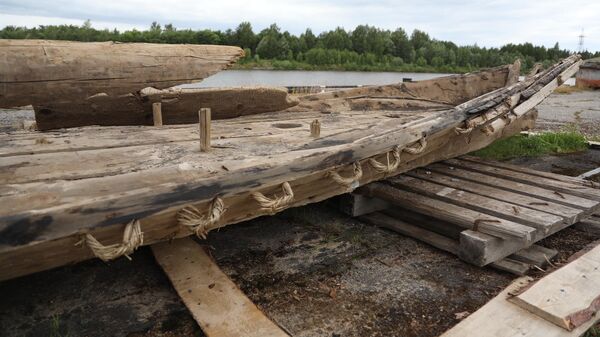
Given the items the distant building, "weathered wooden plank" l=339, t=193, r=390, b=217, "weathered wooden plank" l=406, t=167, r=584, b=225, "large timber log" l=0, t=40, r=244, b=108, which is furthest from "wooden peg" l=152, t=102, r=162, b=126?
the distant building

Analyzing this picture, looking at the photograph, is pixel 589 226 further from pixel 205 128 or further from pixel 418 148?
pixel 205 128

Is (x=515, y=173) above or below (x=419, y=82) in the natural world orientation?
below

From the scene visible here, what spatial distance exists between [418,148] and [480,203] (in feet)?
1.98

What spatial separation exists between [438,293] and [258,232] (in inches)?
52.7


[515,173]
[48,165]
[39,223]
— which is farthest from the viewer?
[515,173]

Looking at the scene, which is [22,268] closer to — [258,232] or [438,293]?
[258,232]

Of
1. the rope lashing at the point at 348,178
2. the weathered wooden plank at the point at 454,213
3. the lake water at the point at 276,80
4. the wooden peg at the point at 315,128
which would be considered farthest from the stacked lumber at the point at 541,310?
the lake water at the point at 276,80

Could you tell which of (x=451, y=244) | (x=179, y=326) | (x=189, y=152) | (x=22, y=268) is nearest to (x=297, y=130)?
(x=189, y=152)

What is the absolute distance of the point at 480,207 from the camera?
3.32 meters

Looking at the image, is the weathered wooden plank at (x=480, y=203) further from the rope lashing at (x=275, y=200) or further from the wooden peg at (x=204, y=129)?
the wooden peg at (x=204, y=129)

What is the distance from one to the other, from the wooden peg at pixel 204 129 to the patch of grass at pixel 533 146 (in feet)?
14.4

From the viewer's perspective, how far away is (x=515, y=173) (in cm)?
427

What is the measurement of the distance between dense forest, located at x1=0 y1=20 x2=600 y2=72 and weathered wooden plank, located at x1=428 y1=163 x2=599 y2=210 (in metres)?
29.9

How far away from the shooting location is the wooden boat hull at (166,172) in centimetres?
177
